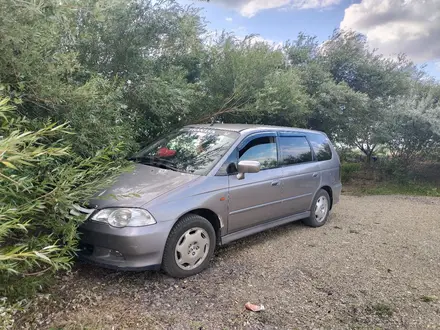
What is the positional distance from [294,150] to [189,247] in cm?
244

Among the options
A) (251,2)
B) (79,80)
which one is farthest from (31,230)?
(251,2)

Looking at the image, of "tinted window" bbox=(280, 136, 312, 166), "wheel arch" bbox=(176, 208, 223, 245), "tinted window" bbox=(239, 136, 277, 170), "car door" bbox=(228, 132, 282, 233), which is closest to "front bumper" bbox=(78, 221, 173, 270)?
"wheel arch" bbox=(176, 208, 223, 245)

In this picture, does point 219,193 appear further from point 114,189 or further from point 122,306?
point 122,306

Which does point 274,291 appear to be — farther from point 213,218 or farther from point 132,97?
point 132,97

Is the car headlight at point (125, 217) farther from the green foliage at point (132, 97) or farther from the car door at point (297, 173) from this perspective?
the car door at point (297, 173)

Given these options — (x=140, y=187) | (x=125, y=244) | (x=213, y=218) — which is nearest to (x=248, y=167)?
(x=213, y=218)

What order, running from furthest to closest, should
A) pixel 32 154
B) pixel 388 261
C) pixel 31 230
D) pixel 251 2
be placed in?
pixel 251 2 < pixel 388 261 < pixel 31 230 < pixel 32 154

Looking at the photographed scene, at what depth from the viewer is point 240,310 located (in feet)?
10.00

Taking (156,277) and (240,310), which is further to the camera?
(156,277)

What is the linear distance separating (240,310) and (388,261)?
2386 mm

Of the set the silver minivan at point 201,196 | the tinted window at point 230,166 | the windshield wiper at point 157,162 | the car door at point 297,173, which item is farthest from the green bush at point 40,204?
the car door at point 297,173

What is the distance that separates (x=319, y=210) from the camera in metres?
5.73

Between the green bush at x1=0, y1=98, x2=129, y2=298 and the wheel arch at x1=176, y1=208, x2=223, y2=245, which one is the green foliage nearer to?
the green bush at x1=0, y1=98, x2=129, y2=298

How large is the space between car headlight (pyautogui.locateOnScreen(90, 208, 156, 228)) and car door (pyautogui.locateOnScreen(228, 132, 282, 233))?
1.14 meters
